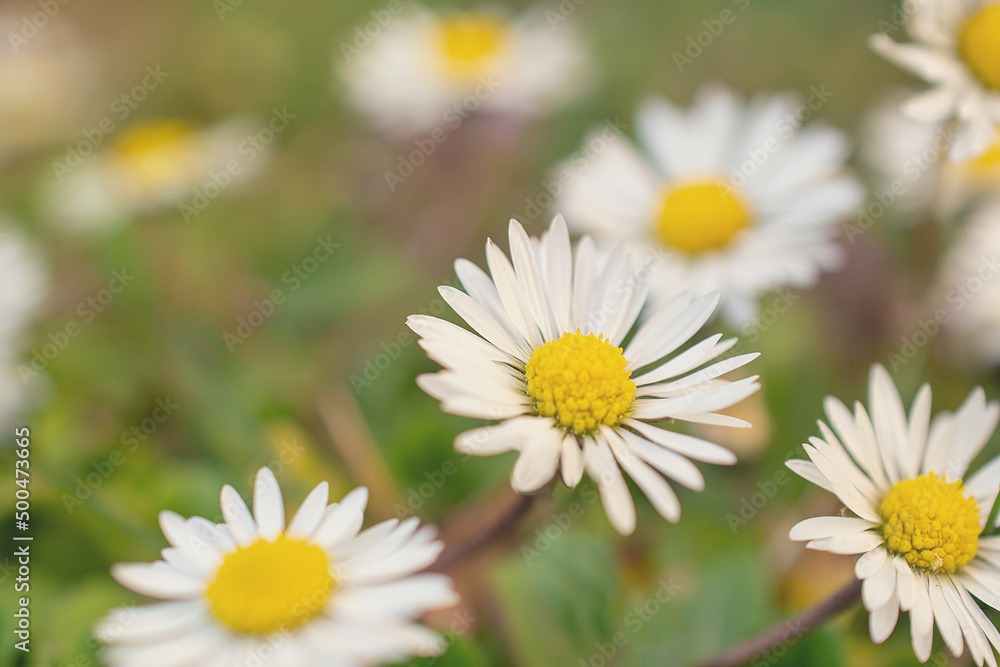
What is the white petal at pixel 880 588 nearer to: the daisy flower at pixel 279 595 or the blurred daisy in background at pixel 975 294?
the daisy flower at pixel 279 595

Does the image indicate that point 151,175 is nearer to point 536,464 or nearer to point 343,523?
point 343,523

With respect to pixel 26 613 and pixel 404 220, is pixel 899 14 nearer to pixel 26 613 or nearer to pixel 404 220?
pixel 404 220

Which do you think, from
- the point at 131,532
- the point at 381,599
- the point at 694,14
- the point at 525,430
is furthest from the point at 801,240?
the point at 694,14

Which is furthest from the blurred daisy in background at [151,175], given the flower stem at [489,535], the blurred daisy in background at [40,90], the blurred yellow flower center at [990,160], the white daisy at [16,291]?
the blurred yellow flower center at [990,160]

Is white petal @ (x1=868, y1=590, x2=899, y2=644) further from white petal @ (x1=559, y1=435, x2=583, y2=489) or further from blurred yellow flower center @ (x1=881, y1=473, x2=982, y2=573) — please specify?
white petal @ (x1=559, y1=435, x2=583, y2=489)

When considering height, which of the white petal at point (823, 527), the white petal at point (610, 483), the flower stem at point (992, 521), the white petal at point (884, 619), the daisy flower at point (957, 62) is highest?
the daisy flower at point (957, 62)
